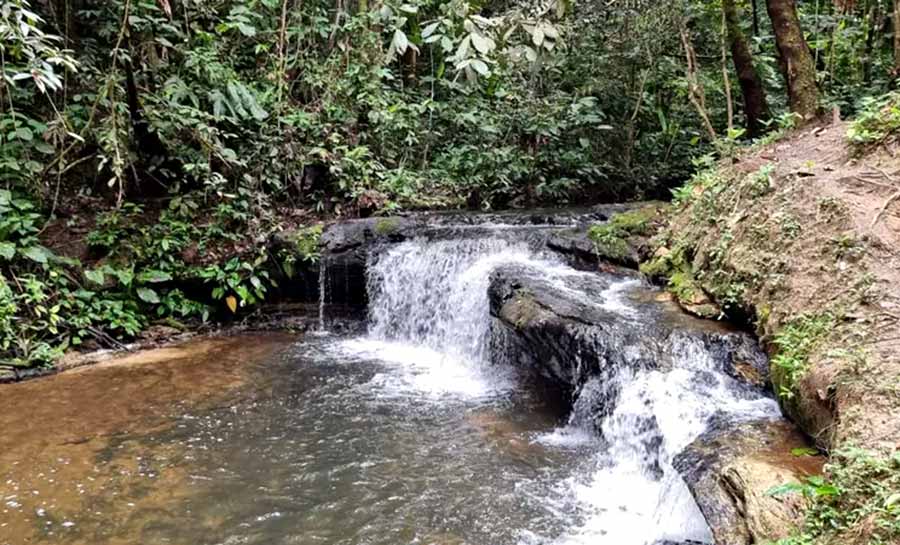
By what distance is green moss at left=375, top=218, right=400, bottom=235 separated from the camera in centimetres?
914

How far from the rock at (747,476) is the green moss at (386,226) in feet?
18.5

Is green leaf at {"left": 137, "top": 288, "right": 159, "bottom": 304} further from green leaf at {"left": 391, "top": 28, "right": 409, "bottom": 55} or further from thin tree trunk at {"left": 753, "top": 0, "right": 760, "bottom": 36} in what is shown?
thin tree trunk at {"left": 753, "top": 0, "right": 760, "bottom": 36}

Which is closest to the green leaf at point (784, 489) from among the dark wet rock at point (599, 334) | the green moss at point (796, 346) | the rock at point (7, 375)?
the green moss at point (796, 346)

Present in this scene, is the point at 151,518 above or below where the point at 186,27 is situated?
below

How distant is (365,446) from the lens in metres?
5.26

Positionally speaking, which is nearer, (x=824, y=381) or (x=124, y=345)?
(x=824, y=381)

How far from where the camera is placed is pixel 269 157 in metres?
9.55

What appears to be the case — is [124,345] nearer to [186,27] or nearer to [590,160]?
[186,27]

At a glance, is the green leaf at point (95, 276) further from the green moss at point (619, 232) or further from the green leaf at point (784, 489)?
the green leaf at point (784, 489)

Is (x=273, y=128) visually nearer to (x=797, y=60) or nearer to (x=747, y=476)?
(x=797, y=60)

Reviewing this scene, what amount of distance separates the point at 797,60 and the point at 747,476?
20.7 ft

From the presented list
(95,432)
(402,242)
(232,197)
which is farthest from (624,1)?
(95,432)

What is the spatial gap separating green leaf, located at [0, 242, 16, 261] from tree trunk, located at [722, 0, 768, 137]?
9620 millimetres

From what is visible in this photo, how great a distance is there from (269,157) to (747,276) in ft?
22.0
